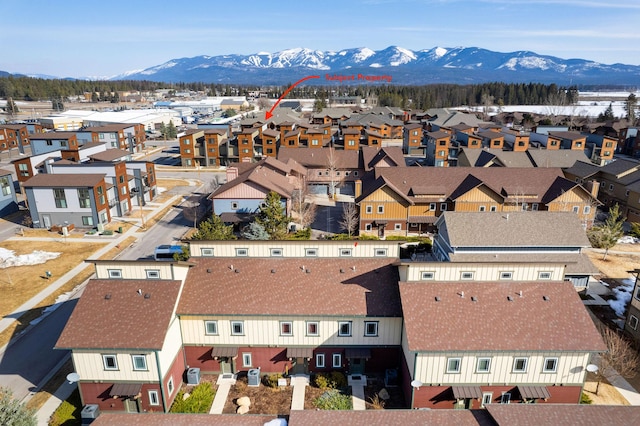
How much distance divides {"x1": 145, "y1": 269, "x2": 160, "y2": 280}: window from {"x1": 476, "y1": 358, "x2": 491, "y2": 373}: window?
2158 centimetres

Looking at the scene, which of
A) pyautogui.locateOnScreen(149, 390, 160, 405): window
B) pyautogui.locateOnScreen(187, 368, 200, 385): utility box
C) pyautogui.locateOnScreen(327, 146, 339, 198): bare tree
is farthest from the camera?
pyautogui.locateOnScreen(327, 146, 339, 198): bare tree

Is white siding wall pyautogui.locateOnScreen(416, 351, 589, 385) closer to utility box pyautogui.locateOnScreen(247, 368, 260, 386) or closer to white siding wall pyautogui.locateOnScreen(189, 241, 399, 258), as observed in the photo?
white siding wall pyautogui.locateOnScreen(189, 241, 399, 258)

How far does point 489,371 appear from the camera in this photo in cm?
2456

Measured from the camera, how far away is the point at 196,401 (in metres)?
25.7

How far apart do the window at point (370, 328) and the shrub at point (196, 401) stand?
36.0 feet

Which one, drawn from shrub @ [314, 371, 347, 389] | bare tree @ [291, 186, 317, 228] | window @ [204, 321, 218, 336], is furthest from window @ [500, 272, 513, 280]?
bare tree @ [291, 186, 317, 228]

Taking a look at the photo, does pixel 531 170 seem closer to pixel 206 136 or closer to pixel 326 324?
pixel 326 324

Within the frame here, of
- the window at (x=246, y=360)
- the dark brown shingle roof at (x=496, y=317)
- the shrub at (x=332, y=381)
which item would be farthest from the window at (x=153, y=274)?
the dark brown shingle roof at (x=496, y=317)

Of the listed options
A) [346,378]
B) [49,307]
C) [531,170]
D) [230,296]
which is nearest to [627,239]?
[531,170]

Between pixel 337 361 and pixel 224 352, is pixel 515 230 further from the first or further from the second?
pixel 224 352

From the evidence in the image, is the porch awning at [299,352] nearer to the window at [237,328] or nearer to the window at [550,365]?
the window at [237,328]

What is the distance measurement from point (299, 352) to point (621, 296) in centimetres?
3336

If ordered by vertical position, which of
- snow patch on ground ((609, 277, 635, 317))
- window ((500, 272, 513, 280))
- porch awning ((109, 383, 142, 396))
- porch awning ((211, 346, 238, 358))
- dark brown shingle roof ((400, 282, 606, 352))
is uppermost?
window ((500, 272, 513, 280))

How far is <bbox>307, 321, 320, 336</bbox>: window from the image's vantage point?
27.6m
